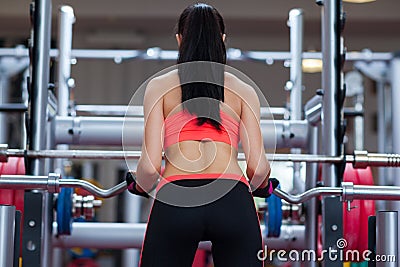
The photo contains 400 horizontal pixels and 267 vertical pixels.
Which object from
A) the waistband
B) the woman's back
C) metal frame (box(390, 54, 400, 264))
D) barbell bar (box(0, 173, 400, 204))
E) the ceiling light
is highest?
the ceiling light

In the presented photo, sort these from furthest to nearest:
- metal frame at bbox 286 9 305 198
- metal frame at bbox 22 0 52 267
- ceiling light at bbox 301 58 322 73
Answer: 1. ceiling light at bbox 301 58 322 73
2. metal frame at bbox 286 9 305 198
3. metal frame at bbox 22 0 52 267

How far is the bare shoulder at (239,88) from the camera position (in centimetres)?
→ 183

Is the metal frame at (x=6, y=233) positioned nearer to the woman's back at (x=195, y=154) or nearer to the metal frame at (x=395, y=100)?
the woman's back at (x=195, y=154)

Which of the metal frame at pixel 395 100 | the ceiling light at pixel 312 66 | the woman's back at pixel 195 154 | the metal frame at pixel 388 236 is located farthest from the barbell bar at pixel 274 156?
the ceiling light at pixel 312 66

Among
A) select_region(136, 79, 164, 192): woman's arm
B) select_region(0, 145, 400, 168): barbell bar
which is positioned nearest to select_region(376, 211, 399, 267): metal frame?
select_region(0, 145, 400, 168): barbell bar

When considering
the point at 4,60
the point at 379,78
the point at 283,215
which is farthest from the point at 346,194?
the point at 4,60

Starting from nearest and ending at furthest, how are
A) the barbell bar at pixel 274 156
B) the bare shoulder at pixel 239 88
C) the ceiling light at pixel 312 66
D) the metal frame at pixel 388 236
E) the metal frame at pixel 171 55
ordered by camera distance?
the bare shoulder at pixel 239 88, the metal frame at pixel 388 236, the barbell bar at pixel 274 156, the metal frame at pixel 171 55, the ceiling light at pixel 312 66

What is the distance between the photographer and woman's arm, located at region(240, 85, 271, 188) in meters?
1.81

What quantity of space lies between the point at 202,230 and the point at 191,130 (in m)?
0.23

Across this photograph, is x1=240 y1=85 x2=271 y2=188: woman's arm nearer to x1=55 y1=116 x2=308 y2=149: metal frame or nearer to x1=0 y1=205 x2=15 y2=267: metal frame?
x1=0 y1=205 x2=15 y2=267: metal frame

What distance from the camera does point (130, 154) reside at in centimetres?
207

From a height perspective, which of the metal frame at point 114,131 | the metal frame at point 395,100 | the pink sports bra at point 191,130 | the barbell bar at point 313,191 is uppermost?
the metal frame at point 395,100

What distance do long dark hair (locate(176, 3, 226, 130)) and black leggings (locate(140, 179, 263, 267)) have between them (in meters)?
0.17

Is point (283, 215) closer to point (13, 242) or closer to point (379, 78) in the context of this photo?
point (13, 242)
